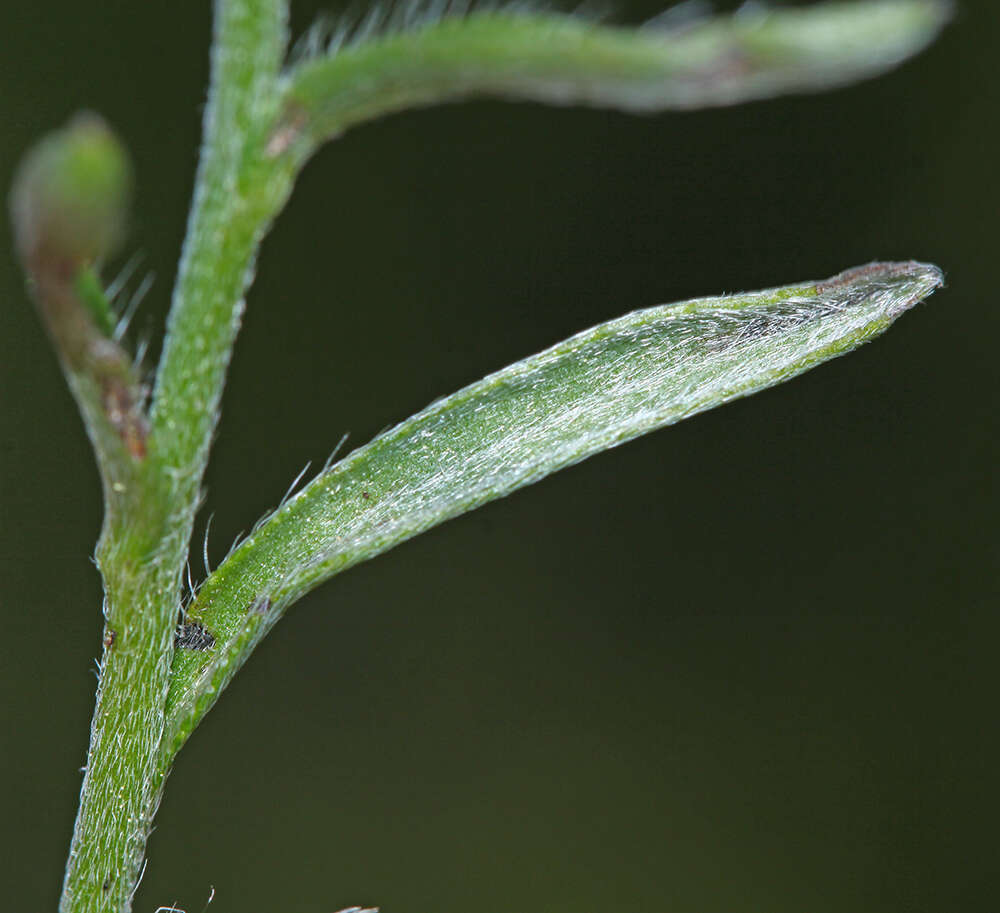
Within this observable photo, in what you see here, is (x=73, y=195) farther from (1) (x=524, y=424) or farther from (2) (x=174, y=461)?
(1) (x=524, y=424)

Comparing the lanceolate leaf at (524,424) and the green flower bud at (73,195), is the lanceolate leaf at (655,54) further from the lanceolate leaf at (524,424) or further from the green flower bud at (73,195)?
the lanceolate leaf at (524,424)

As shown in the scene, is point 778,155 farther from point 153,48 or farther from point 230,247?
Result: point 230,247

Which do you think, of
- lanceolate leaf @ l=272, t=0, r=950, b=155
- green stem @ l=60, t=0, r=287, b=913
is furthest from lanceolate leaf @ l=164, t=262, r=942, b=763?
lanceolate leaf @ l=272, t=0, r=950, b=155

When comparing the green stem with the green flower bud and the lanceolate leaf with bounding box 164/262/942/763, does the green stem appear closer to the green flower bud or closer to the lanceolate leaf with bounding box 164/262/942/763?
the lanceolate leaf with bounding box 164/262/942/763

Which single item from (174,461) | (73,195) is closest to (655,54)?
(73,195)

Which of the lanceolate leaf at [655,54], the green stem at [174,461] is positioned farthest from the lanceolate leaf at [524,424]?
the lanceolate leaf at [655,54]

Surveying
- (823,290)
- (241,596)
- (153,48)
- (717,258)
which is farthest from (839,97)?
(241,596)
